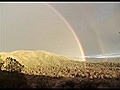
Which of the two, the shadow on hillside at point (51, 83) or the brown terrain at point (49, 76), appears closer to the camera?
the shadow on hillside at point (51, 83)

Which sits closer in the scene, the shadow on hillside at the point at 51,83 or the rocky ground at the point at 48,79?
the shadow on hillside at the point at 51,83

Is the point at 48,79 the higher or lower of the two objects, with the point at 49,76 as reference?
lower

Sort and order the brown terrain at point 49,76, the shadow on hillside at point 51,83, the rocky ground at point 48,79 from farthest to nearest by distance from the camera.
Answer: the brown terrain at point 49,76
the rocky ground at point 48,79
the shadow on hillside at point 51,83

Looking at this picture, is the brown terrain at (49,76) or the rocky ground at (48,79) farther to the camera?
the brown terrain at (49,76)

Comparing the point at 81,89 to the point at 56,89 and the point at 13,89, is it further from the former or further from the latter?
the point at 13,89

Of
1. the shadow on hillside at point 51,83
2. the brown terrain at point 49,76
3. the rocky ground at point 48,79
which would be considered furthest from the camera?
the brown terrain at point 49,76

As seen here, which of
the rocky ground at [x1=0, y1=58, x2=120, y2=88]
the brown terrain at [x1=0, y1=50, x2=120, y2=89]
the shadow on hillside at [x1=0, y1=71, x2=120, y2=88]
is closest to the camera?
the shadow on hillside at [x1=0, y1=71, x2=120, y2=88]

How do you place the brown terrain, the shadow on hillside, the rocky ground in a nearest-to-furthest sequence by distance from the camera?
1. the shadow on hillside
2. the rocky ground
3. the brown terrain

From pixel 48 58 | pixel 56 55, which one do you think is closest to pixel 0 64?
pixel 48 58

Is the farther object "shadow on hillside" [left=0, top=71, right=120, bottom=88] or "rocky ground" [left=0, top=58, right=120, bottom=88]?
"rocky ground" [left=0, top=58, right=120, bottom=88]

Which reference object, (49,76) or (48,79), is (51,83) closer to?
(48,79)

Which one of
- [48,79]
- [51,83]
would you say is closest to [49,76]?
[48,79]
